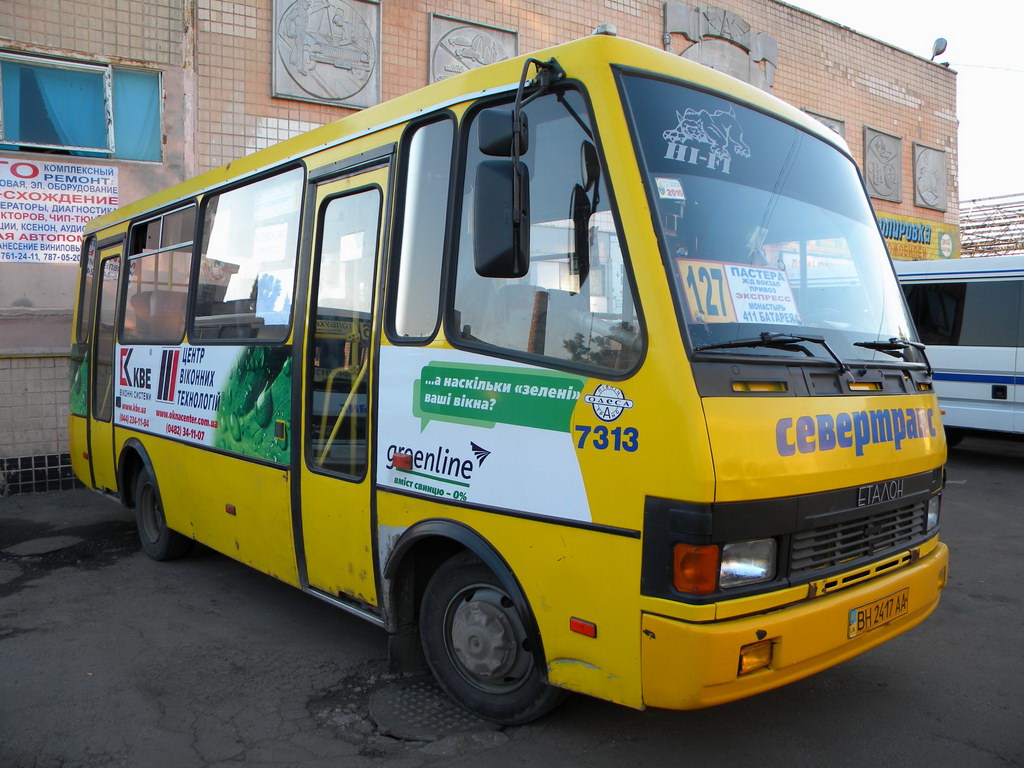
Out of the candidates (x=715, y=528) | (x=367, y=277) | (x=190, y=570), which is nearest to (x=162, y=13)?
(x=190, y=570)

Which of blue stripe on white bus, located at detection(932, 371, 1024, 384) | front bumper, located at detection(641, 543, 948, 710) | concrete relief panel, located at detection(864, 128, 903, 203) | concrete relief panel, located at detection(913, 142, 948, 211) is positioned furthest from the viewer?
concrete relief panel, located at detection(913, 142, 948, 211)

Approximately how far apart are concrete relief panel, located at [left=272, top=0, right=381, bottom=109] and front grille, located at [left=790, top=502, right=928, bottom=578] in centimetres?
957

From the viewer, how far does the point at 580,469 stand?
3.16 metres

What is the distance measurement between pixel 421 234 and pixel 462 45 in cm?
931

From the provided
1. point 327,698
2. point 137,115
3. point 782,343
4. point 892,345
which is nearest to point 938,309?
point 892,345

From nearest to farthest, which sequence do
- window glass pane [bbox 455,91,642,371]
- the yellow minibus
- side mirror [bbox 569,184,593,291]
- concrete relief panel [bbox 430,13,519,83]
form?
the yellow minibus → window glass pane [bbox 455,91,642,371] → side mirror [bbox 569,184,593,291] → concrete relief panel [bbox 430,13,519,83]

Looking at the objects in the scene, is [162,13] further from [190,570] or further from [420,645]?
[420,645]

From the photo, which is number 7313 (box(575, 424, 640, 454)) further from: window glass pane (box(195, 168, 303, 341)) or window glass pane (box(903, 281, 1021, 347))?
window glass pane (box(903, 281, 1021, 347))

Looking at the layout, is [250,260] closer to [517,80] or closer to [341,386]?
[341,386]

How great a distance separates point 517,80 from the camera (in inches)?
139

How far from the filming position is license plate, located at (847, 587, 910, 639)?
3.31m

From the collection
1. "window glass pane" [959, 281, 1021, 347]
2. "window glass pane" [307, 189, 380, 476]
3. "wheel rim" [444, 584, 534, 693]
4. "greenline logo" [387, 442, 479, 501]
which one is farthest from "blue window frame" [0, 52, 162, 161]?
"window glass pane" [959, 281, 1021, 347]

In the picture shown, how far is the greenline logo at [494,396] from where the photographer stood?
3244mm

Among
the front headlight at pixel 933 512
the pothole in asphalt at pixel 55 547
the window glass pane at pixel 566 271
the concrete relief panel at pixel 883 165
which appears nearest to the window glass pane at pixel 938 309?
the concrete relief panel at pixel 883 165
